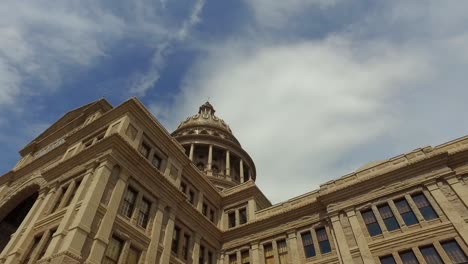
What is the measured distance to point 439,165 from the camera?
21.4 m

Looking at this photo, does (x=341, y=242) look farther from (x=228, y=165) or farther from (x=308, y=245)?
(x=228, y=165)

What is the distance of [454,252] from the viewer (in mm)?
17953

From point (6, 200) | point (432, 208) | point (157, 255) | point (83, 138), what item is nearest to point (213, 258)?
point (157, 255)

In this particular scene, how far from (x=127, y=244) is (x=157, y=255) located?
2.76m

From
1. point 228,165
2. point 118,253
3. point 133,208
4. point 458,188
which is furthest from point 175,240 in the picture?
point 228,165

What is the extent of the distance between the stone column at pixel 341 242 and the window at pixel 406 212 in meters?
4.25

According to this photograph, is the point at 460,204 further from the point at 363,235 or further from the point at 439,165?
the point at 363,235

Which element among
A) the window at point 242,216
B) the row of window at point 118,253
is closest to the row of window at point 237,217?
the window at point 242,216

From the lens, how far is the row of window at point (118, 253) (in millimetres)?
17281

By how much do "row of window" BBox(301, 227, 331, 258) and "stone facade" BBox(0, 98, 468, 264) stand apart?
3.3 inches

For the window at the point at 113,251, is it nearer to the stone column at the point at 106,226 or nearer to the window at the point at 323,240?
the stone column at the point at 106,226

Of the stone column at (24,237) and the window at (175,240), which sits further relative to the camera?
the window at (175,240)

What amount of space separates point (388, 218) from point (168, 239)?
15.9 meters

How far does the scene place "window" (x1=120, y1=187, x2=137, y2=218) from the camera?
65.0 feet
